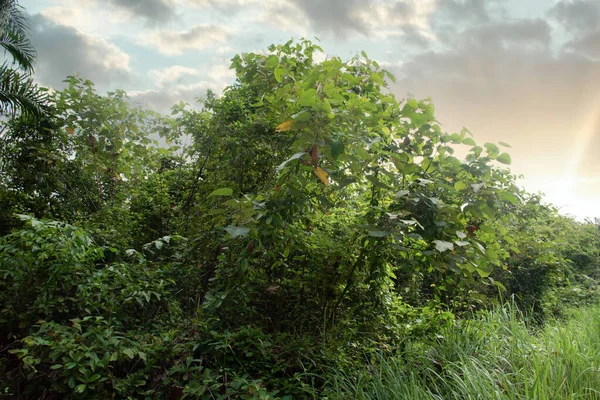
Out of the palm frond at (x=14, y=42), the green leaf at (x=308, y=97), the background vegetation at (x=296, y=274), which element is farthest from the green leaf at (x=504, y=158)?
the palm frond at (x=14, y=42)

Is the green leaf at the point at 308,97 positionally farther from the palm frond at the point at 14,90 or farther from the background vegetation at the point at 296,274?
the palm frond at the point at 14,90

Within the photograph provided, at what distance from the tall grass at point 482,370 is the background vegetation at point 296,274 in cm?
2

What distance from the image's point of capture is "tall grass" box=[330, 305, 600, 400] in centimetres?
258

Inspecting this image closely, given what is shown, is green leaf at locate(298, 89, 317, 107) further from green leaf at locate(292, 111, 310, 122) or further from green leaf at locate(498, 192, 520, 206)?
green leaf at locate(498, 192, 520, 206)

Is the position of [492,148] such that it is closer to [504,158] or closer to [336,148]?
[504,158]

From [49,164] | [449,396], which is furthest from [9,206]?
[449,396]

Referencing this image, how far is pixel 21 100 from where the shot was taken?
32.6 feet

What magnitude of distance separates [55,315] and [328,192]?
7.95 feet

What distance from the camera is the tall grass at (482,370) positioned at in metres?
2.58

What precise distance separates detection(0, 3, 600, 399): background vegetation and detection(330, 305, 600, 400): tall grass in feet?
0.06

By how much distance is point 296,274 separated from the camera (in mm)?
3732

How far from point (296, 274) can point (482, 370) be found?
1.59 meters

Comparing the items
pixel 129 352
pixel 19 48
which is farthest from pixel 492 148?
pixel 19 48

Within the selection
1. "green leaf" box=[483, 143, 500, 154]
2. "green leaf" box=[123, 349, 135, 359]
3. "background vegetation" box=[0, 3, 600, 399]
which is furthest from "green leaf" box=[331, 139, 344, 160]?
"green leaf" box=[123, 349, 135, 359]
